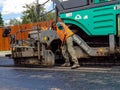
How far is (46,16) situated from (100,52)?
2.36 m

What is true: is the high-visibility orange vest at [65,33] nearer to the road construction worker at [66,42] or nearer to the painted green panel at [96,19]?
the road construction worker at [66,42]

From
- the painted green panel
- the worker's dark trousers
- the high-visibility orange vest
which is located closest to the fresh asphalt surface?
the worker's dark trousers

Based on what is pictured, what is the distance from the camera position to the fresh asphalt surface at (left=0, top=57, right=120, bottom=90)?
6980mm

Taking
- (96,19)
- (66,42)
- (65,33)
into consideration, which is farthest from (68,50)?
(96,19)

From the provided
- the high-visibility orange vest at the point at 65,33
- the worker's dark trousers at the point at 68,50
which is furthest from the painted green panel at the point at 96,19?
the worker's dark trousers at the point at 68,50

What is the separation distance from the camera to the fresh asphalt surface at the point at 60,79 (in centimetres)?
698

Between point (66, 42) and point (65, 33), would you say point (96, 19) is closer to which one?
point (65, 33)

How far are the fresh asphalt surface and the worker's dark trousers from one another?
0.39 meters

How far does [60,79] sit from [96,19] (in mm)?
2776

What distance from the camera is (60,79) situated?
8.01 meters

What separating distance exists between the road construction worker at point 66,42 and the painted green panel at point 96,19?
1.22ft

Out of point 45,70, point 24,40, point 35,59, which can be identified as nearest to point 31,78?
point 45,70

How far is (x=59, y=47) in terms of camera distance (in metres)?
10.9

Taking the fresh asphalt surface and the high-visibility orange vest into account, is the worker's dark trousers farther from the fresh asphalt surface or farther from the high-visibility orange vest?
the fresh asphalt surface
